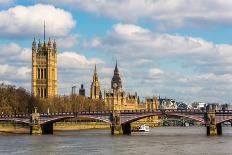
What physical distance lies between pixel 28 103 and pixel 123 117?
121 feet

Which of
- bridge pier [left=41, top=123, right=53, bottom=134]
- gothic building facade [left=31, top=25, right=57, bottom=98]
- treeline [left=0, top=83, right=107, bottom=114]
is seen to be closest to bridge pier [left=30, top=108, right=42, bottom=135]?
bridge pier [left=41, top=123, right=53, bottom=134]

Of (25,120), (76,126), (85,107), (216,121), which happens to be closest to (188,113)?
(216,121)

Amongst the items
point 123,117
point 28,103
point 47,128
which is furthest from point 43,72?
point 123,117

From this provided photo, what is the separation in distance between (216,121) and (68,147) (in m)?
33.8

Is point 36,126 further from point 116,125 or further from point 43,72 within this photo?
point 43,72

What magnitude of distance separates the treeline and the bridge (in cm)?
1364

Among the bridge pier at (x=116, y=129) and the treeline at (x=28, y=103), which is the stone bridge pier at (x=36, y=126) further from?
the treeline at (x=28, y=103)

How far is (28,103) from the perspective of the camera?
14075 centimetres

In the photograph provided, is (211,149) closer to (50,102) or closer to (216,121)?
(216,121)

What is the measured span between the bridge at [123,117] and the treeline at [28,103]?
13642 mm

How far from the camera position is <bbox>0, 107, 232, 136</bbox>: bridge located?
103312mm

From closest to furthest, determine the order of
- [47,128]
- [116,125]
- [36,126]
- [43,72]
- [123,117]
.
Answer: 1. [116,125]
2. [123,117]
3. [36,126]
4. [47,128]
5. [43,72]

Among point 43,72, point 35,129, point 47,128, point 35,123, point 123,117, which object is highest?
point 43,72

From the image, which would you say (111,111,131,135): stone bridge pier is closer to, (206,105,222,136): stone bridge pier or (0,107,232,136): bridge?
(0,107,232,136): bridge
